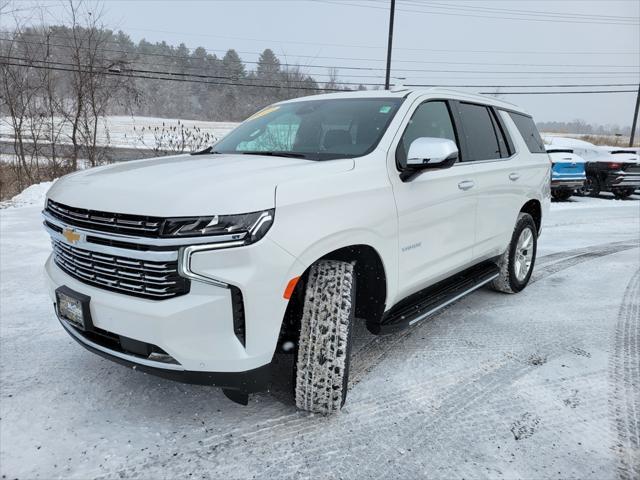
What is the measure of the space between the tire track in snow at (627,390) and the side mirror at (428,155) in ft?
5.56

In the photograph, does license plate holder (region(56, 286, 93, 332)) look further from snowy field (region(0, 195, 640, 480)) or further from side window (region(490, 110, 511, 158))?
side window (region(490, 110, 511, 158))

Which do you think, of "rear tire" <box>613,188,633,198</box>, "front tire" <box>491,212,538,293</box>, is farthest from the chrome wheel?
"rear tire" <box>613,188,633,198</box>

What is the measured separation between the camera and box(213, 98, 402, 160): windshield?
292 cm

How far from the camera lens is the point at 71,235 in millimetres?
2238

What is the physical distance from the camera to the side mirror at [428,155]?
8.72ft

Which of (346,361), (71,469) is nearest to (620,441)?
(346,361)

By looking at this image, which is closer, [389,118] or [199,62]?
[389,118]

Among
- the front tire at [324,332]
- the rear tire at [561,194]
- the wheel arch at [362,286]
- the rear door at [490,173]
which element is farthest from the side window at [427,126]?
the rear tire at [561,194]

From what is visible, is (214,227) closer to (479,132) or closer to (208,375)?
(208,375)

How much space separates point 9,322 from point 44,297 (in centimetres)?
58

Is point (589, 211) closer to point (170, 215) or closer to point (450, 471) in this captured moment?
point (450, 471)

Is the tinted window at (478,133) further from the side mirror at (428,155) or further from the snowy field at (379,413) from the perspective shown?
the snowy field at (379,413)

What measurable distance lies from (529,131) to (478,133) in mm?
1431

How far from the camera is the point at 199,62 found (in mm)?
45500
